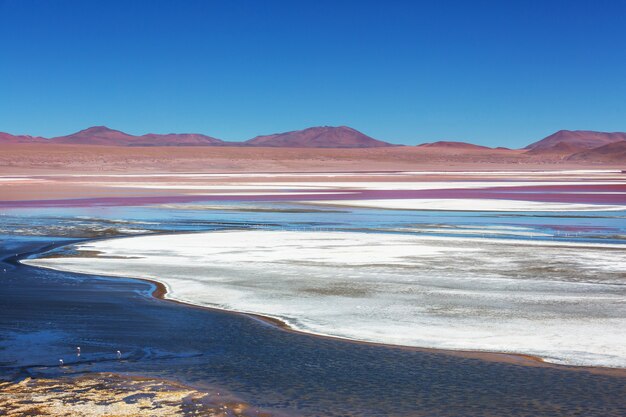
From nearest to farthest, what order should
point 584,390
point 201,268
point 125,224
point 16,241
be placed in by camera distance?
1. point 584,390
2. point 201,268
3. point 16,241
4. point 125,224

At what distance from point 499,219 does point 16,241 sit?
11.1m

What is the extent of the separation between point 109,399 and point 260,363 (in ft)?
4.65

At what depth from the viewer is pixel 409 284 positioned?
10859 millimetres

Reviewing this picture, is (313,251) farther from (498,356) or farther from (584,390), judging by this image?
(584,390)

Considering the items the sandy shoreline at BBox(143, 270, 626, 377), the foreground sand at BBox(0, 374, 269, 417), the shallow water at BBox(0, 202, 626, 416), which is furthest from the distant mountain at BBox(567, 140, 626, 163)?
the foreground sand at BBox(0, 374, 269, 417)

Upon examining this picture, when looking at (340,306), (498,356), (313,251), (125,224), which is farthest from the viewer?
(125,224)

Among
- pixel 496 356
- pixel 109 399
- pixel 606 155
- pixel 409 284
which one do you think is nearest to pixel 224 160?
pixel 606 155

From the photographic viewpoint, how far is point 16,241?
1636 cm

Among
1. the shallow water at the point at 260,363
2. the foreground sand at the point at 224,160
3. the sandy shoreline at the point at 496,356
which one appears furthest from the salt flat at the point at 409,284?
the foreground sand at the point at 224,160

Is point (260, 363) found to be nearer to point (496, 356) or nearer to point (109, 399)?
point (109, 399)

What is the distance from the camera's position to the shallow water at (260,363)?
19.8 feet

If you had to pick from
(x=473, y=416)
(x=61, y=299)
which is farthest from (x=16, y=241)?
(x=473, y=416)

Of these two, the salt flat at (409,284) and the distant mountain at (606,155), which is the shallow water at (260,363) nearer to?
the salt flat at (409,284)

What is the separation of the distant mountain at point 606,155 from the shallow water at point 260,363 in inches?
6528
